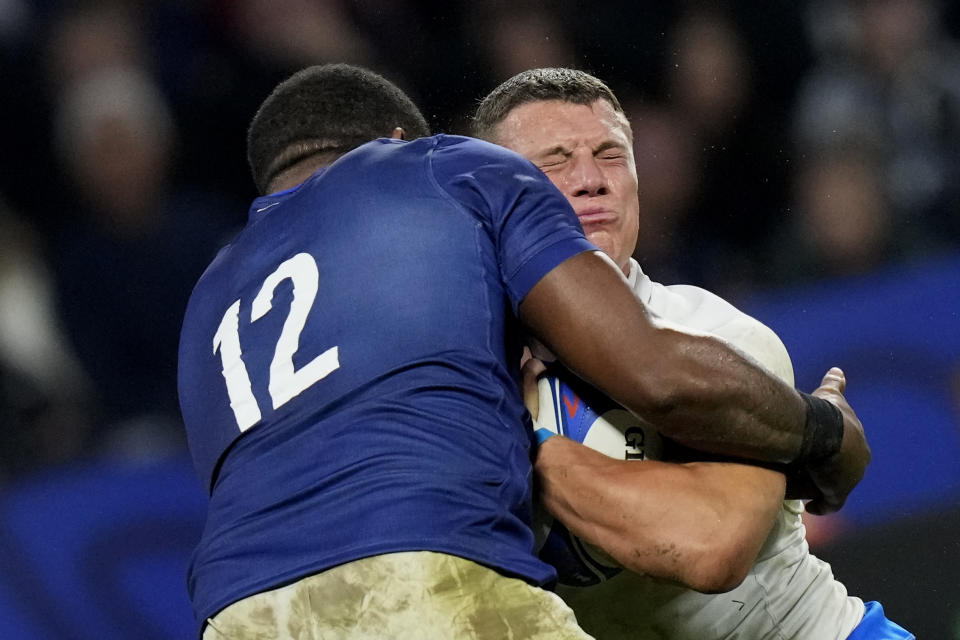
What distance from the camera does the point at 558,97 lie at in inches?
92.5

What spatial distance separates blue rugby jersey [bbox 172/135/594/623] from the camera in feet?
4.84

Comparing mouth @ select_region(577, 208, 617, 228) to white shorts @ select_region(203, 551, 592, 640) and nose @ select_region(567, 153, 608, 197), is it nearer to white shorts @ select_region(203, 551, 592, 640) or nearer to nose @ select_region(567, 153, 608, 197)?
nose @ select_region(567, 153, 608, 197)

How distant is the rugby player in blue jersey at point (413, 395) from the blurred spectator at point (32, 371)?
1.57 meters

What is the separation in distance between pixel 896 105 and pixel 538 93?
188 cm

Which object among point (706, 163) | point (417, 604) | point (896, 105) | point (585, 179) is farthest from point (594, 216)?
point (896, 105)

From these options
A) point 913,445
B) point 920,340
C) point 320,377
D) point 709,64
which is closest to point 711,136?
point 709,64

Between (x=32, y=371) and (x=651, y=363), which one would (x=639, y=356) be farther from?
(x=32, y=371)

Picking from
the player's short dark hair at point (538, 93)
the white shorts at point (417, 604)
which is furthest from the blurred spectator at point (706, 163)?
the white shorts at point (417, 604)

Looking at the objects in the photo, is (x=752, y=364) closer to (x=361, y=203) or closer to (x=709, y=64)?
(x=361, y=203)

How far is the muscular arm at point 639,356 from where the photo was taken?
156 cm

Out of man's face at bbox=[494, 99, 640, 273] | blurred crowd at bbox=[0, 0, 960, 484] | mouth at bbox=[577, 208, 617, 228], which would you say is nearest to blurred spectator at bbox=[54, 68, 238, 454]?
blurred crowd at bbox=[0, 0, 960, 484]

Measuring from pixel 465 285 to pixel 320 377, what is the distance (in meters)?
0.22

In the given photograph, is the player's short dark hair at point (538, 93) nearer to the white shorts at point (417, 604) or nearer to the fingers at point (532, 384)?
the fingers at point (532, 384)

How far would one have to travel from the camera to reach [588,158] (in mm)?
2275
